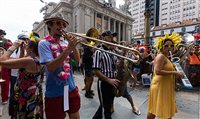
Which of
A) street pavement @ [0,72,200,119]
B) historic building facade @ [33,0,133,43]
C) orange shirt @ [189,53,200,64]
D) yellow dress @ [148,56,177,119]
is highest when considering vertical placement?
historic building facade @ [33,0,133,43]

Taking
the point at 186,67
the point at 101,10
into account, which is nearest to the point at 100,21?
the point at 101,10

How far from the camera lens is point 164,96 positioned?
350 cm

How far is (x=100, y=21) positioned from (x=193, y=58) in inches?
1744

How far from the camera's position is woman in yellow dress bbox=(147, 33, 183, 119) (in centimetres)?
347

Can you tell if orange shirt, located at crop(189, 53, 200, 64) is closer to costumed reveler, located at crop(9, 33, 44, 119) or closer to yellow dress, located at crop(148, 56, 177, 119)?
yellow dress, located at crop(148, 56, 177, 119)

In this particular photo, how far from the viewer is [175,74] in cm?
347

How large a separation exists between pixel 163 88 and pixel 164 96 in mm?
127

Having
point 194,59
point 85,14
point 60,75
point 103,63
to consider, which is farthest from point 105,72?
point 85,14

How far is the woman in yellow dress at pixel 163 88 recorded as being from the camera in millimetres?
3467

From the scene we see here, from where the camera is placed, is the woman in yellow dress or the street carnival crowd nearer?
the street carnival crowd

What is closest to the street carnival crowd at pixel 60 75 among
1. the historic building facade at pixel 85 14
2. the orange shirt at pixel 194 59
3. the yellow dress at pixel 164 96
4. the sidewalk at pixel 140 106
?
the yellow dress at pixel 164 96

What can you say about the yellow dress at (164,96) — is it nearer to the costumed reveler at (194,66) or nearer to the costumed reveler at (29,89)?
the costumed reveler at (29,89)

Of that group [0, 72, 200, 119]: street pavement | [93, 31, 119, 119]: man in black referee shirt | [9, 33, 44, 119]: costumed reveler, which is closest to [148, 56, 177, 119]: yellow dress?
[93, 31, 119, 119]: man in black referee shirt

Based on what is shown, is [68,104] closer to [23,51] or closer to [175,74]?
[23,51]
